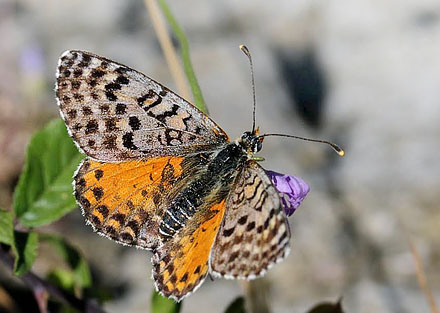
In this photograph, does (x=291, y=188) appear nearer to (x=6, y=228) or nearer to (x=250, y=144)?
(x=250, y=144)

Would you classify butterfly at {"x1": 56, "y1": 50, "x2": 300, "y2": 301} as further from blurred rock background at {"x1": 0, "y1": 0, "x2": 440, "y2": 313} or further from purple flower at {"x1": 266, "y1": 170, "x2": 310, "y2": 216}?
blurred rock background at {"x1": 0, "y1": 0, "x2": 440, "y2": 313}

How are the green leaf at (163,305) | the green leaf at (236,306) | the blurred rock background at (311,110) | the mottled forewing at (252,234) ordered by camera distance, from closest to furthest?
the mottled forewing at (252,234) < the green leaf at (163,305) < the green leaf at (236,306) < the blurred rock background at (311,110)

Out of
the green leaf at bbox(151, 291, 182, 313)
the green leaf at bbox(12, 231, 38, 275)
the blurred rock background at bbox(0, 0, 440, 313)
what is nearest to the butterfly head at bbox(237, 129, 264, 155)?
the green leaf at bbox(151, 291, 182, 313)

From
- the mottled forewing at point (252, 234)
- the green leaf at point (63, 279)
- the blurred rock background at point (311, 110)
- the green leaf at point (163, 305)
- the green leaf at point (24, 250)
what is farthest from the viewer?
the blurred rock background at point (311, 110)

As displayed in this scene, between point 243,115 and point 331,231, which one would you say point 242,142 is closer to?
point 331,231

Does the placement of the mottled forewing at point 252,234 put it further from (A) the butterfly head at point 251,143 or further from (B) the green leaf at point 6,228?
(B) the green leaf at point 6,228

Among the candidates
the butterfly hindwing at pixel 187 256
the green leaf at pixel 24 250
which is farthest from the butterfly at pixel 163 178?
the green leaf at pixel 24 250
